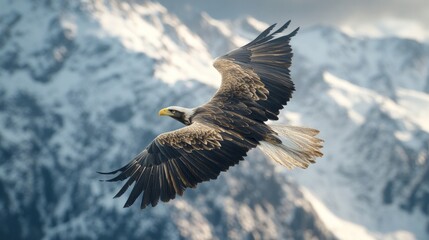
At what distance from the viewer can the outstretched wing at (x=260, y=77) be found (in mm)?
31547

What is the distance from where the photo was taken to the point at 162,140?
28406mm

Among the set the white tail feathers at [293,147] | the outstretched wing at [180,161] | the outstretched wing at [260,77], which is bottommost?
the outstretched wing at [180,161]

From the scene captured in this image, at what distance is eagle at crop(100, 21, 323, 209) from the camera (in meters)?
26.9

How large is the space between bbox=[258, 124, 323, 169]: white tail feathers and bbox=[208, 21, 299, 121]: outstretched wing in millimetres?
1011

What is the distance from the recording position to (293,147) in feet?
96.9

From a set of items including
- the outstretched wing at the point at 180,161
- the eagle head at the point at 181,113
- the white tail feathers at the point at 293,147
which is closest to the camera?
the outstretched wing at the point at 180,161

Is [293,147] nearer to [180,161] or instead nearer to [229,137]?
[229,137]

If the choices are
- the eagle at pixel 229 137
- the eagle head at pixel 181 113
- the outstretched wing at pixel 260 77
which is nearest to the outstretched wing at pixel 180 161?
the eagle at pixel 229 137

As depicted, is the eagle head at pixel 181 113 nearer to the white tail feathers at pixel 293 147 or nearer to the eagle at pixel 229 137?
the eagle at pixel 229 137

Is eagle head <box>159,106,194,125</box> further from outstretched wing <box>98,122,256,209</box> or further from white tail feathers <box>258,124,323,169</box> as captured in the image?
white tail feathers <box>258,124,323,169</box>

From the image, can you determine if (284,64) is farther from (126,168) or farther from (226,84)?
(126,168)

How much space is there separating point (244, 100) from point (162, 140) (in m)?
4.81

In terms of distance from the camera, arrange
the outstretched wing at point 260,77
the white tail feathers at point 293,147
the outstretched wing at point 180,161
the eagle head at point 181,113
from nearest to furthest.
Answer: the outstretched wing at point 180,161 → the white tail feathers at point 293,147 → the eagle head at point 181,113 → the outstretched wing at point 260,77

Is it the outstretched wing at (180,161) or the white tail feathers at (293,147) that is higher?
the white tail feathers at (293,147)
